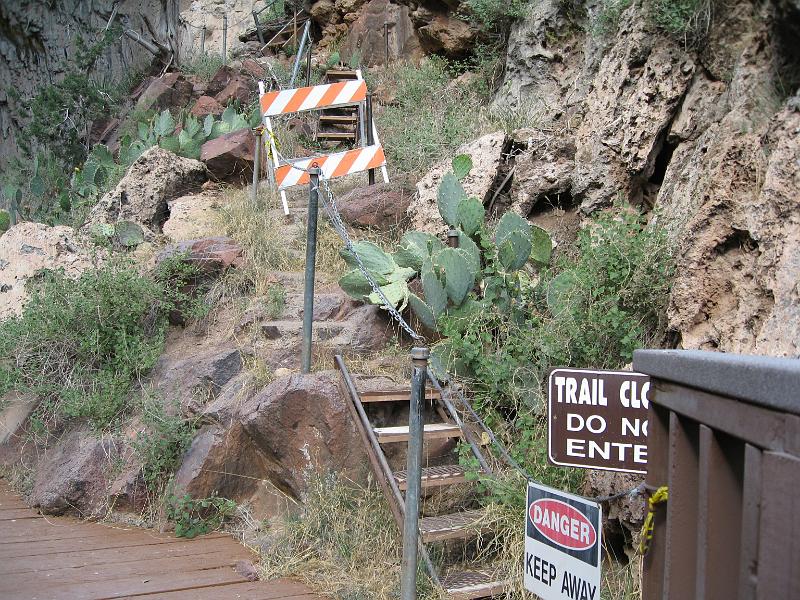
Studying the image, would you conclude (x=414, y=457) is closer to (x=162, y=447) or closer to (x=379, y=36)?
(x=162, y=447)

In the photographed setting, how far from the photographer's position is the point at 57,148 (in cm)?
1419

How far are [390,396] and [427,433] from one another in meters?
0.51

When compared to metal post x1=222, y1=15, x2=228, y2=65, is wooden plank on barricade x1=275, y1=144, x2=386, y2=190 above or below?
below

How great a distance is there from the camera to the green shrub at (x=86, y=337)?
690 centimetres

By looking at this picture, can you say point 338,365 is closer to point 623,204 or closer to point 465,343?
point 465,343

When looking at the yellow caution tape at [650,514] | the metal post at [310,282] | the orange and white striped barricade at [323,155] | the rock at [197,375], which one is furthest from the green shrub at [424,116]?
the yellow caution tape at [650,514]

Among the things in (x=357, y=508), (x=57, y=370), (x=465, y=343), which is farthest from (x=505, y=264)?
(x=57, y=370)

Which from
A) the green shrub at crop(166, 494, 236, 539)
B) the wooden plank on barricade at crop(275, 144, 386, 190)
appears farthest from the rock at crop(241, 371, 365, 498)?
the wooden plank on barricade at crop(275, 144, 386, 190)

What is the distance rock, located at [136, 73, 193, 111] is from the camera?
46.2ft

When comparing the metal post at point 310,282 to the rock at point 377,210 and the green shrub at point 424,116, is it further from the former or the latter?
the green shrub at point 424,116

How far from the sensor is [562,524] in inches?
111

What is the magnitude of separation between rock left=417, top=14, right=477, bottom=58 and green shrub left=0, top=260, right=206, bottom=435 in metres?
6.32

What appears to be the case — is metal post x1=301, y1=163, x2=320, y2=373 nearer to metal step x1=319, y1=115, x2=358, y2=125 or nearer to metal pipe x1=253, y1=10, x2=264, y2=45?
metal step x1=319, y1=115, x2=358, y2=125

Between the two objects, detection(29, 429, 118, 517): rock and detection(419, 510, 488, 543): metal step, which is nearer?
detection(419, 510, 488, 543): metal step
